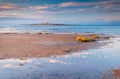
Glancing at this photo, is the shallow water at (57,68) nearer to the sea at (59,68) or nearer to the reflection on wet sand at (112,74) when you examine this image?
the sea at (59,68)

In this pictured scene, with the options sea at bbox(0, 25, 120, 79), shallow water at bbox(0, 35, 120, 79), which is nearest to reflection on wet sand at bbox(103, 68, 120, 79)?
sea at bbox(0, 25, 120, 79)

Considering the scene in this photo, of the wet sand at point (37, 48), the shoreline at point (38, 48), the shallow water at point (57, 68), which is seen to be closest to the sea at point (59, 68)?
the shallow water at point (57, 68)

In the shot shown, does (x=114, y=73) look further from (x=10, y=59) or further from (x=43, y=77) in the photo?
(x=10, y=59)

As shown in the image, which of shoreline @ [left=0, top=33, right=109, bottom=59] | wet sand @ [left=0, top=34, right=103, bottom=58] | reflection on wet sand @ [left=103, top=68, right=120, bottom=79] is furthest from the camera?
wet sand @ [left=0, top=34, right=103, bottom=58]

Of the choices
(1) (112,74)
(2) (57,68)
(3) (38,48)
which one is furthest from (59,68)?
(3) (38,48)

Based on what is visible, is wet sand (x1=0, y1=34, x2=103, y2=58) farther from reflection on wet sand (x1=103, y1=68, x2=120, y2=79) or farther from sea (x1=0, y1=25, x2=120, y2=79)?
reflection on wet sand (x1=103, y1=68, x2=120, y2=79)

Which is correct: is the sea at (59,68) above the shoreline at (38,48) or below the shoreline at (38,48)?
above

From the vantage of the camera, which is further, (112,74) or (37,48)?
(37,48)

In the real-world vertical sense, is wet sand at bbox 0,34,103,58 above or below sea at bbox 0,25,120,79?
below

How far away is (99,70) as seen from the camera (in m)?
14.6

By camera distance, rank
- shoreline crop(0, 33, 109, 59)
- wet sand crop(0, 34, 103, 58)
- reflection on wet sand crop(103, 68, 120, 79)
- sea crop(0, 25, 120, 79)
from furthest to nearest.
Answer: wet sand crop(0, 34, 103, 58)
shoreline crop(0, 33, 109, 59)
sea crop(0, 25, 120, 79)
reflection on wet sand crop(103, 68, 120, 79)

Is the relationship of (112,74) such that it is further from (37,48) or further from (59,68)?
(37,48)

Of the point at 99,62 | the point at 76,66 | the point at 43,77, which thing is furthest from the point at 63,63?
the point at 43,77

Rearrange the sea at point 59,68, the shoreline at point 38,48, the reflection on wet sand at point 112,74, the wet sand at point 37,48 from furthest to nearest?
the wet sand at point 37,48
the shoreline at point 38,48
the sea at point 59,68
the reflection on wet sand at point 112,74
